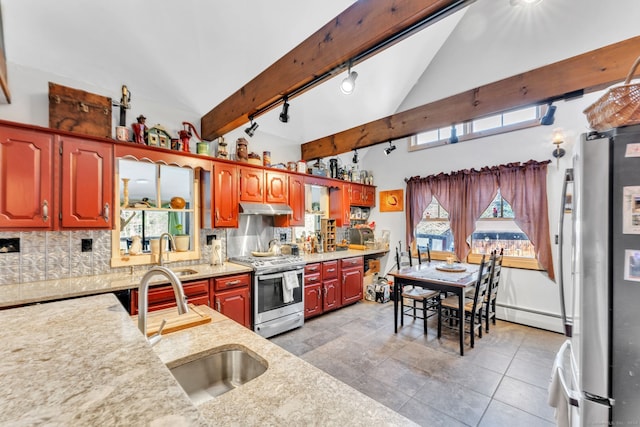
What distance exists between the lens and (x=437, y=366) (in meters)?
2.64

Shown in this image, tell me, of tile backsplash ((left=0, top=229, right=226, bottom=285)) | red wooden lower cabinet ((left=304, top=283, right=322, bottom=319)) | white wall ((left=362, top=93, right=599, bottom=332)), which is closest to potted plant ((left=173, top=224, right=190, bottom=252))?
tile backsplash ((left=0, top=229, right=226, bottom=285))

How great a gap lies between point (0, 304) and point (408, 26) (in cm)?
323

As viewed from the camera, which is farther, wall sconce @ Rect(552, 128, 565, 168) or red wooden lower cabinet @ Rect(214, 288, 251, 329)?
wall sconce @ Rect(552, 128, 565, 168)

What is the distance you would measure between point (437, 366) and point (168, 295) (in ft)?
8.86

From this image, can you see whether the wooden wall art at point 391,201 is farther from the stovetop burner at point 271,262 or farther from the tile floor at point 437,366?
the stovetop burner at point 271,262

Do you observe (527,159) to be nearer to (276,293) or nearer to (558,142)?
(558,142)

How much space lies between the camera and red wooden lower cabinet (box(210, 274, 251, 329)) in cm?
284

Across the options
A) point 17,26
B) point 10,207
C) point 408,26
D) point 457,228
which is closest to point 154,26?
point 17,26

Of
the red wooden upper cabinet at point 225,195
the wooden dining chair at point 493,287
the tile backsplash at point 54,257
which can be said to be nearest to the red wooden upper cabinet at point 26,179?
the tile backsplash at point 54,257

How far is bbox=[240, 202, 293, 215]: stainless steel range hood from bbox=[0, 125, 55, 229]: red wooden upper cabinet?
174 cm

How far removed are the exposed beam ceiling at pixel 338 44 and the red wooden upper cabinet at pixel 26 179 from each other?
1.62 meters

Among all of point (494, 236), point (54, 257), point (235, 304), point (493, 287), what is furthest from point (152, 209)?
point (494, 236)

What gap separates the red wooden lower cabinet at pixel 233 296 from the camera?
112 inches

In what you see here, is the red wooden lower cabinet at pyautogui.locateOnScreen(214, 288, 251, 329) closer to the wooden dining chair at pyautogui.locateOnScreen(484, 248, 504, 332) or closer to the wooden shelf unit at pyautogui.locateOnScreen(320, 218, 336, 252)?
the wooden shelf unit at pyautogui.locateOnScreen(320, 218, 336, 252)
